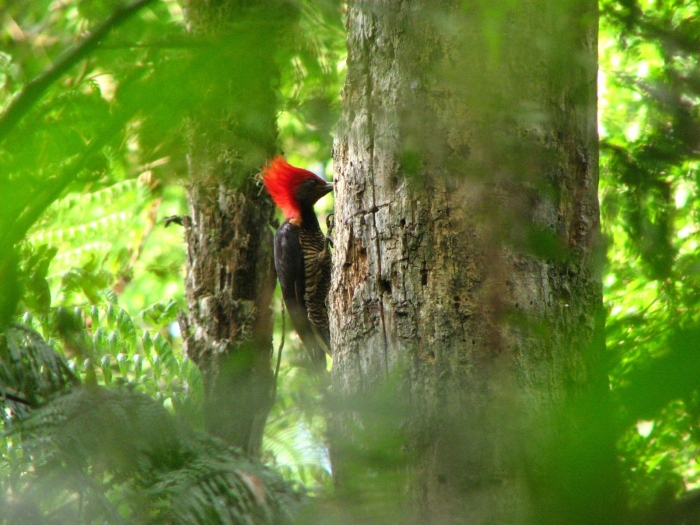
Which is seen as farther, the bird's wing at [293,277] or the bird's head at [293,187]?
the bird's head at [293,187]

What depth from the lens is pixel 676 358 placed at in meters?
0.49

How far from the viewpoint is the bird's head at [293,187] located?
484 centimetres

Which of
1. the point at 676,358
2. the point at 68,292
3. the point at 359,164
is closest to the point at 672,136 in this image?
the point at 676,358

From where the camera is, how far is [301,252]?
189 inches

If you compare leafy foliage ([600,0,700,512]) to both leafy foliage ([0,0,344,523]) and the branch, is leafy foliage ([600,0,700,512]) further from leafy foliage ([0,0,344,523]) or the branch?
the branch

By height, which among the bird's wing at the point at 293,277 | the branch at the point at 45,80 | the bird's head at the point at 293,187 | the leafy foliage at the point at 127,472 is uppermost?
the bird's head at the point at 293,187

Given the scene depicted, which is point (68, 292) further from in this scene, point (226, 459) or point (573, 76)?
point (573, 76)

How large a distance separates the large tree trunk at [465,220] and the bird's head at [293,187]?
8.60 ft

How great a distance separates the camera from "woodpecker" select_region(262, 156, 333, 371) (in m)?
4.68

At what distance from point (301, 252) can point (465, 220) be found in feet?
9.93

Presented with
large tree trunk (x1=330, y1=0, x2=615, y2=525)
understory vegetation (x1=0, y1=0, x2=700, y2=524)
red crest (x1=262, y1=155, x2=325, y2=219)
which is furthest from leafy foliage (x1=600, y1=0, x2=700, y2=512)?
red crest (x1=262, y1=155, x2=325, y2=219)

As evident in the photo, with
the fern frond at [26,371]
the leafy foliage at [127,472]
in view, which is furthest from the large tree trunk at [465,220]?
the fern frond at [26,371]

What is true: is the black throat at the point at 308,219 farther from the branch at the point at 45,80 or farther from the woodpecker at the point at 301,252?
the branch at the point at 45,80

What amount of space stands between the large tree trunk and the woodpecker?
246 cm
